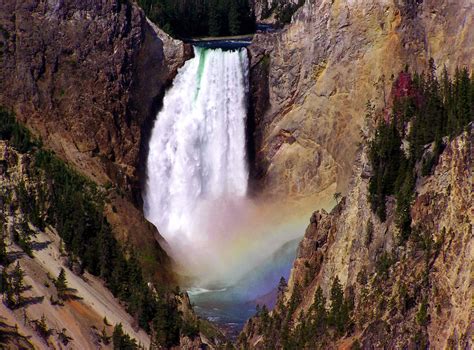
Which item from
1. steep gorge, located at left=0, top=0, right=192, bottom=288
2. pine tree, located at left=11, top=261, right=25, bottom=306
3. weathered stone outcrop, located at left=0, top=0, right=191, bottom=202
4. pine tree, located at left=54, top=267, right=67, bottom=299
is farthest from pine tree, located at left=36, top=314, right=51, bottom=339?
weathered stone outcrop, located at left=0, top=0, right=191, bottom=202

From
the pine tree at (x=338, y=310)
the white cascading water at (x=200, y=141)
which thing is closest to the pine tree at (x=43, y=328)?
the pine tree at (x=338, y=310)

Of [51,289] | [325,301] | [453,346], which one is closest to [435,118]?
[325,301]

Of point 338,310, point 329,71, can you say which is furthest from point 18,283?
point 329,71

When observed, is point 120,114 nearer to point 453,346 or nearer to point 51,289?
point 51,289

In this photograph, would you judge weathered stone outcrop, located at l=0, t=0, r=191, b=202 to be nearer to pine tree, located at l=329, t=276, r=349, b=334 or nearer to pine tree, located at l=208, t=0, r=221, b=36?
pine tree, located at l=208, t=0, r=221, b=36

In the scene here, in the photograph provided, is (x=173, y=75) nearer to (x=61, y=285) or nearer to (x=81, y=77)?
(x=81, y=77)

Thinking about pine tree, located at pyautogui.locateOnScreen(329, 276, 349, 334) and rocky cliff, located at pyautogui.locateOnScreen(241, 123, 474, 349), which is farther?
pine tree, located at pyautogui.locateOnScreen(329, 276, 349, 334)

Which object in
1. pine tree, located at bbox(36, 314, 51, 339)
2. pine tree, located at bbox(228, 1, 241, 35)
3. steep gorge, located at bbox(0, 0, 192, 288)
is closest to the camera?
pine tree, located at bbox(36, 314, 51, 339)

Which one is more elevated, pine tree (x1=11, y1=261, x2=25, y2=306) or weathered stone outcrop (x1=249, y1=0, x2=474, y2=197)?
weathered stone outcrop (x1=249, y1=0, x2=474, y2=197)
